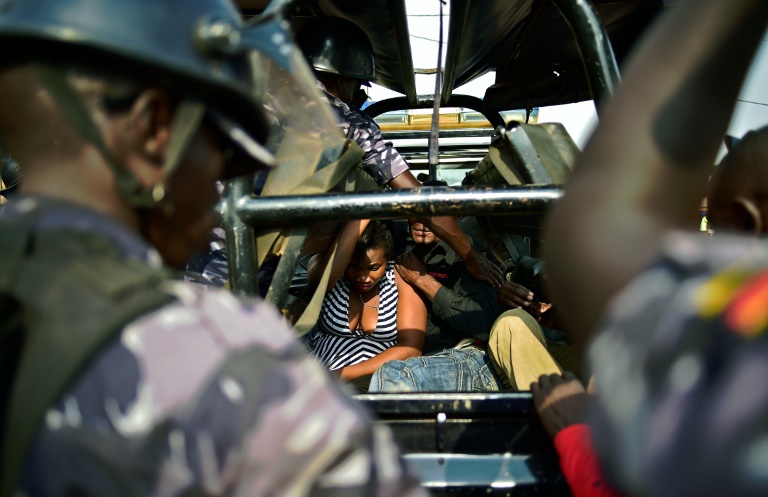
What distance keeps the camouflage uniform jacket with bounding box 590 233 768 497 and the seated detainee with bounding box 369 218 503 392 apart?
200 centimetres

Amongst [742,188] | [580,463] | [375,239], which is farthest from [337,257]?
[742,188]

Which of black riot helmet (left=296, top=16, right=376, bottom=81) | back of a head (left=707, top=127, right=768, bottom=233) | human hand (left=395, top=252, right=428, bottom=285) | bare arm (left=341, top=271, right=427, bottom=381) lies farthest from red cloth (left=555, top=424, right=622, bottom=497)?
black riot helmet (left=296, top=16, right=376, bottom=81)

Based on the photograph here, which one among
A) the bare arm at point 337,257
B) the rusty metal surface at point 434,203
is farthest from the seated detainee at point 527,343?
the rusty metal surface at point 434,203

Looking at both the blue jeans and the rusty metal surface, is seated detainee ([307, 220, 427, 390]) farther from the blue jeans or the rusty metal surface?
the rusty metal surface

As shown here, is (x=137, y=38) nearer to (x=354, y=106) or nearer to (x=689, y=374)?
(x=689, y=374)

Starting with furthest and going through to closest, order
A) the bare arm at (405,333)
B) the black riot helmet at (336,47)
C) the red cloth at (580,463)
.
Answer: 1. the black riot helmet at (336,47)
2. the bare arm at (405,333)
3. the red cloth at (580,463)

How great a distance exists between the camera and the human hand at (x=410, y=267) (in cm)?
339

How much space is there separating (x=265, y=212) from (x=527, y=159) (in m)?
0.80

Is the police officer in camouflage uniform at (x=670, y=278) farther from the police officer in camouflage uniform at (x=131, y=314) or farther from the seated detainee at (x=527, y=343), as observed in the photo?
the seated detainee at (x=527, y=343)

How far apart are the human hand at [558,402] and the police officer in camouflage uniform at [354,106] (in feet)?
3.86

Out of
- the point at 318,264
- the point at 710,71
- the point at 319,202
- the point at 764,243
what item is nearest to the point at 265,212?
the point at 319,202

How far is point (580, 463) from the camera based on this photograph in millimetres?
1401

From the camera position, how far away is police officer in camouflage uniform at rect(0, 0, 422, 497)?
2.10 ft

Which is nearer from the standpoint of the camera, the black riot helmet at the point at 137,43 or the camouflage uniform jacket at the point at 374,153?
the black riot helmet at the point at 137,43
